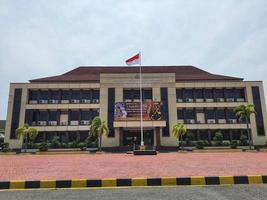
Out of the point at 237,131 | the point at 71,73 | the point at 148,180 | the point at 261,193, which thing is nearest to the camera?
the point at 261,193

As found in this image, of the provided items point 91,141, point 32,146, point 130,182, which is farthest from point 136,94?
point 130,182

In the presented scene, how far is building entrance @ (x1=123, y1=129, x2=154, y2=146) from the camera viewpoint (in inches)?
1422

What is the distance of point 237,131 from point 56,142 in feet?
97.5

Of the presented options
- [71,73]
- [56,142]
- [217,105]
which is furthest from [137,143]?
[71,73]

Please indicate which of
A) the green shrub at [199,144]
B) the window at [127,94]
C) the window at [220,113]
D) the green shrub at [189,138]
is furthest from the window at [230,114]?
the window at [127,94]

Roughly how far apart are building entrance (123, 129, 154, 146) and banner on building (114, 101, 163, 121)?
330 cm

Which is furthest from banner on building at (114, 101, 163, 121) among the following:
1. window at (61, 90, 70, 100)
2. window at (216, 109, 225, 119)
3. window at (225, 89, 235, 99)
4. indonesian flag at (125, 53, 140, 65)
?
window at (225, 89, 235, 99)

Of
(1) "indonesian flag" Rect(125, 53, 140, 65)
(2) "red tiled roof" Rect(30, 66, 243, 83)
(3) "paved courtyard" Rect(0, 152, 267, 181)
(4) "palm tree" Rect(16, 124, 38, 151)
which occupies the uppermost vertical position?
(2) "red tiled roof" Rect(30, 66, 243, 83)

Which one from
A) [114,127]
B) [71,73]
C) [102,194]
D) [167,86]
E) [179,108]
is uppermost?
[71,73]

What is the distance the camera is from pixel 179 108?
38.6 meters

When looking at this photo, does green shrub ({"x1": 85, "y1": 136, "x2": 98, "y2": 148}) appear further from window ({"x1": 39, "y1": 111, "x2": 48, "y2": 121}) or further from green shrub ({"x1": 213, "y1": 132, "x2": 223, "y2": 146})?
green shrub ({"x1": 213, "y1": 132, "x2": 223, "y2": 146})

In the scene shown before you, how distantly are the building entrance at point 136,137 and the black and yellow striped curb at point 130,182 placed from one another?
2936 cm

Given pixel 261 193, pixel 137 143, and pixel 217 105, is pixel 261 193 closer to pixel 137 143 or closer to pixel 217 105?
pixel 137 143

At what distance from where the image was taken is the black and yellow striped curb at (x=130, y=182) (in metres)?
6.60
